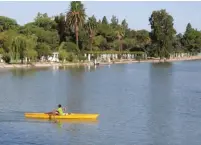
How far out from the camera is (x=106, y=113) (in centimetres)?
3431

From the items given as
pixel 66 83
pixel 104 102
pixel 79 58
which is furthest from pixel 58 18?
pixel 104 102

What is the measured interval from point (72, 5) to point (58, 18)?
16.1m

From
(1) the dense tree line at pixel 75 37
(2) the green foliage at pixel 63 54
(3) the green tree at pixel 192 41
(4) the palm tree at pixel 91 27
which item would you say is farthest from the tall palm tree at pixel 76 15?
(3) the green tree at pixel 192 41

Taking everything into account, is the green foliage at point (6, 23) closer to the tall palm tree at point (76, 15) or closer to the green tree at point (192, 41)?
the tall palm tree at point (76, 15)

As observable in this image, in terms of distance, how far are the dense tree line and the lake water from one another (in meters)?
33.9

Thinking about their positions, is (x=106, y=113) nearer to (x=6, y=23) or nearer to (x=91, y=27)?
(x=91, y=27)

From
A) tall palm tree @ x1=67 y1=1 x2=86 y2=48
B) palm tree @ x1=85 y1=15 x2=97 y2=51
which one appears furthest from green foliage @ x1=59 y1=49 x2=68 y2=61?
palm tree @ x1=85 y1=15 x2=97 y2=51

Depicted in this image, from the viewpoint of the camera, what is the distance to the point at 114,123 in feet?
99.1

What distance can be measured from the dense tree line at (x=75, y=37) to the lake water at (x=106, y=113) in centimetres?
Result: 3393

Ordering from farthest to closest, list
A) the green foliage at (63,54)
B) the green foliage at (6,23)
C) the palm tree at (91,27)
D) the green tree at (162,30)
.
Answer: the green tree at (162,30)
the palm tree at (91,27)
the green foliage at (6,23)
the green foliage at (63,54)

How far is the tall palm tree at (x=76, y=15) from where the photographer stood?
107m

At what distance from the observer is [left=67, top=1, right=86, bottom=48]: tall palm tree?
10725 cm

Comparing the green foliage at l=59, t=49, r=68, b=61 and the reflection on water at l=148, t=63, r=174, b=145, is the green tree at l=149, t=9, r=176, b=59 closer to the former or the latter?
the green foliage at l=59, t=49, r=68, b=61

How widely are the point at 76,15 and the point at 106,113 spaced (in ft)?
245
